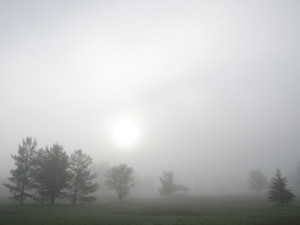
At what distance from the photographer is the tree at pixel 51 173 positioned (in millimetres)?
46219

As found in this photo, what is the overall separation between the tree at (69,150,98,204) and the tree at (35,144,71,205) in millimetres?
2444

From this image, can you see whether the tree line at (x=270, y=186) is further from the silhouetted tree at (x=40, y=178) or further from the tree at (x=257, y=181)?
the silhouetted tree at (x=40, y=178)

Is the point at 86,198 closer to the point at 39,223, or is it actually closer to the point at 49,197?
the point at 49,197

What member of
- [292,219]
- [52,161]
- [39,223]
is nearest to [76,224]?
[39,223]

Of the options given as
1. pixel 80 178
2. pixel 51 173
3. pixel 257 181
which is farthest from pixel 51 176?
pixel 257 181

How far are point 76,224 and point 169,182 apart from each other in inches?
2918

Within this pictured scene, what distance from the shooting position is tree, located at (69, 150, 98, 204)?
50688mm

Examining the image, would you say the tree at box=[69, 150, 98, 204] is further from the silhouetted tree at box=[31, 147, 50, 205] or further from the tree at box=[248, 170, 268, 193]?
the tree at box=[248, 170, 268, 193]

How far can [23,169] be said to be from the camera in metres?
45.6

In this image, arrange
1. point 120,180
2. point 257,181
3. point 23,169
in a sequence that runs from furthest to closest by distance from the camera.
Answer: point 257,181
point 120,180
point 23,169

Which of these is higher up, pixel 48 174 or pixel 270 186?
pixel 48 174

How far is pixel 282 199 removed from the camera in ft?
161

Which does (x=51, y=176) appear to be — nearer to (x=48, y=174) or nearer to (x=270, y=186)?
(x=48, y=174)

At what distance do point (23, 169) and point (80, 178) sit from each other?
41.6 feet
